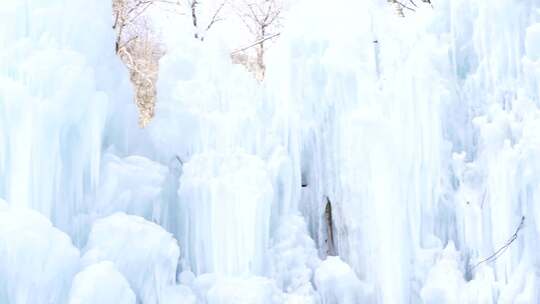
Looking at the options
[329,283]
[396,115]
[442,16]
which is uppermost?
[442,16]

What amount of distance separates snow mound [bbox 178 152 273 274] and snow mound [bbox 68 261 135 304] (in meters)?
1.12

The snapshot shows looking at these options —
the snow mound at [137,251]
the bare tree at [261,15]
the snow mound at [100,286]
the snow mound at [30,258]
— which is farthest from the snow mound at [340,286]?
the bare tree at [261,15]

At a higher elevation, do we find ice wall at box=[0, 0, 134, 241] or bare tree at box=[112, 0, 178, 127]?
bare tree at box=[112, 0, 178, 127]

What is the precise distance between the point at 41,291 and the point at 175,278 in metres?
1.30

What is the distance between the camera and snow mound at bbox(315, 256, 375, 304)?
551 centimetres

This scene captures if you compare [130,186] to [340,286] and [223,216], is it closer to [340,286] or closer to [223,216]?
[223,216]

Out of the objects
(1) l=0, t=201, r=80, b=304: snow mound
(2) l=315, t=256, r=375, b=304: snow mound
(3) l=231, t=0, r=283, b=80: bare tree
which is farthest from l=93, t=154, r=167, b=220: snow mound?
(3) l=231, t=0, r=283, b=80: bare tree

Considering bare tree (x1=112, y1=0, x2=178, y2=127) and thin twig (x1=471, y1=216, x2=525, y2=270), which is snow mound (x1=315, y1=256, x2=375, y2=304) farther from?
bare tree (x1=112, y1=0, x2=178, y2=127)

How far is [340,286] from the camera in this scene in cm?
551

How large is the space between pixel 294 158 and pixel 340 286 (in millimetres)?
1302

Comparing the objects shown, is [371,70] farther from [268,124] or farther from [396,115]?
[268,124]

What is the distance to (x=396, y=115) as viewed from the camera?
5645 mm

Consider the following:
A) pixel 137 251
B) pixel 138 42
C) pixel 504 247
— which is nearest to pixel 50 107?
pixel 137 251

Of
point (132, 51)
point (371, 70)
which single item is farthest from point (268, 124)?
point (132, 51)
